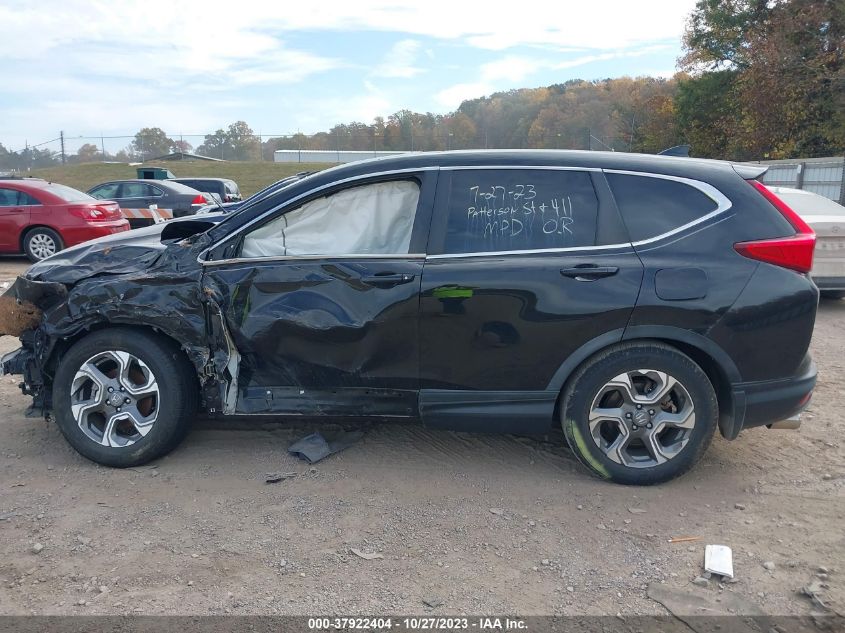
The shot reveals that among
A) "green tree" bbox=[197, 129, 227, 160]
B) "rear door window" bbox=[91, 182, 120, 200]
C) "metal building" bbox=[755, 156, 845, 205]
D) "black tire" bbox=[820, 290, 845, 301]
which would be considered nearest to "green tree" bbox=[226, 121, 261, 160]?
"green tree" bbox=[197, 129, 227, 160]

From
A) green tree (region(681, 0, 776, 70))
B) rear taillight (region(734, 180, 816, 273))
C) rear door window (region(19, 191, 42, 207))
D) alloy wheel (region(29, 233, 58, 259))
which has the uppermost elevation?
green tree (region(681, 0, 776, 70))

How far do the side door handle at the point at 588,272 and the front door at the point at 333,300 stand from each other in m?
0.81

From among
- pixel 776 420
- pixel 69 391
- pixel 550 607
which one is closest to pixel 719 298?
pixel 776 420

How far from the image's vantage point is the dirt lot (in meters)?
3.06

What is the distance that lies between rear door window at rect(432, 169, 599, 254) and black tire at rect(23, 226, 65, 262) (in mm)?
10686

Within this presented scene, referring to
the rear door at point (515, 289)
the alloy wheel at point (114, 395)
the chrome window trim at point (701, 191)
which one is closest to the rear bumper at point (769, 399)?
the rear door at point (515, 289)

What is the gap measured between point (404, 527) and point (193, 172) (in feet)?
144

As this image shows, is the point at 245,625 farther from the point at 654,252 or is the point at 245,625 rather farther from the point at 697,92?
the point at 697,92

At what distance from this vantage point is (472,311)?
3934 mm

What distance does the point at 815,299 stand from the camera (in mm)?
3879

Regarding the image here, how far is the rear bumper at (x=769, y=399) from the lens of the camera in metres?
3.91

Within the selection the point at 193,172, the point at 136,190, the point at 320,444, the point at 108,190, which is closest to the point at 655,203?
the point at 320,444

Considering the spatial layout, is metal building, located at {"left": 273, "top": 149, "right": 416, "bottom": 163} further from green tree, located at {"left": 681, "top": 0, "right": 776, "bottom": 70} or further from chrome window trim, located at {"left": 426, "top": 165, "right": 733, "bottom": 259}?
chrome window trim, located at {"left": 426, "top": 165, "right": 733, "bottom": 259}

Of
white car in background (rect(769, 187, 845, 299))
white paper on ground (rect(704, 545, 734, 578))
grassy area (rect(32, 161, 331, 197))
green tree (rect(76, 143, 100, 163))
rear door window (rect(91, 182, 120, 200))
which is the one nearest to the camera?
white paper on ground (rect(704, 545, 734, 578))
